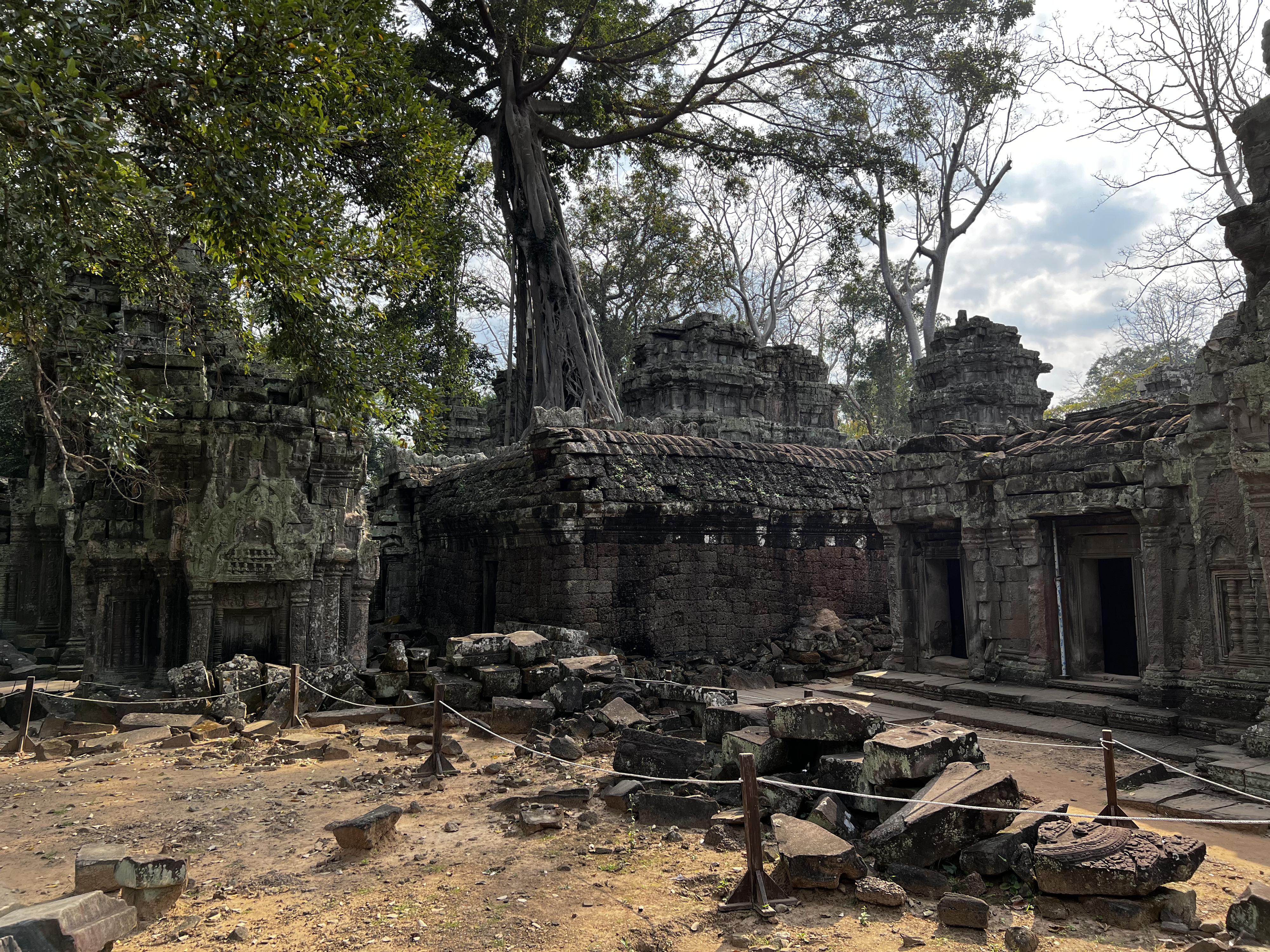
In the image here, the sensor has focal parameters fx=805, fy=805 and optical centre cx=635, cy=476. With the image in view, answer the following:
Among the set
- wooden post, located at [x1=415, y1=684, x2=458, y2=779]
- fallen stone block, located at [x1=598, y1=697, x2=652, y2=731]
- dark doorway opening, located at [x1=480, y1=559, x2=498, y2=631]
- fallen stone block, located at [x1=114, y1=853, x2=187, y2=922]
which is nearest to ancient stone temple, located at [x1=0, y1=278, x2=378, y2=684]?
dark doorway opening, located at [x1=480, y1=559, x2=498, y2=631]

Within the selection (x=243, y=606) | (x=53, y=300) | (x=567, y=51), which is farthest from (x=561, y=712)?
(x=567, y=51)

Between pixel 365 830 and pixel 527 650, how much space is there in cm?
377

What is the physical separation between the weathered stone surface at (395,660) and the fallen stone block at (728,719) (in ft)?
12.3

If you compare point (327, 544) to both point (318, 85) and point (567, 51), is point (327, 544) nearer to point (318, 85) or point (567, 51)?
point (318, 85)

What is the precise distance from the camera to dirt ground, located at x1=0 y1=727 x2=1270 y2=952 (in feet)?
11.8

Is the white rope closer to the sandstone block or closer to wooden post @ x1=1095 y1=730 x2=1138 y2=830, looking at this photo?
wooden post @ x1=1095 y1=730 x2=1138 y2=830

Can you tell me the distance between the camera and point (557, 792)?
550 centimetres

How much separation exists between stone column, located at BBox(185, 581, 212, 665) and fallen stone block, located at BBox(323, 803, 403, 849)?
15.2 ft

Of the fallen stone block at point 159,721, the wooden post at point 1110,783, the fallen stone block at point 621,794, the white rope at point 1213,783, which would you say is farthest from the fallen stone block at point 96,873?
the white rope at point 1213,783

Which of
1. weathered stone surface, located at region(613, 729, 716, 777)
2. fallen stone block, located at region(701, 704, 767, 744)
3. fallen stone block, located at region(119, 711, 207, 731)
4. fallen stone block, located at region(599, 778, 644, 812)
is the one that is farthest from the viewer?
fallen stone block, located at region(119, 711, 207, 731)

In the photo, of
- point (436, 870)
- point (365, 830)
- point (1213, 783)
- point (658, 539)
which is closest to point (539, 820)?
point (436, 870)

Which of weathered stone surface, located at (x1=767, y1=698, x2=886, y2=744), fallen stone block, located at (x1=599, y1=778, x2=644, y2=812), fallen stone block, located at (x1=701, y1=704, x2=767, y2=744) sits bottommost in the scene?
fallen stone block, located at (x1=599, y1=778, x2=644, y2=812)

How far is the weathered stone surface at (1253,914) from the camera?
329cm

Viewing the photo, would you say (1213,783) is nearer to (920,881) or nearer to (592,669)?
(920,881)
